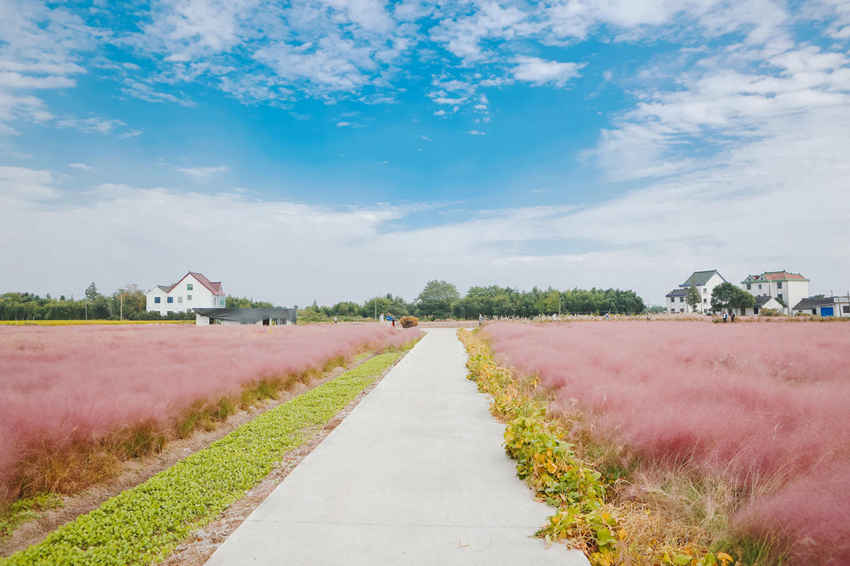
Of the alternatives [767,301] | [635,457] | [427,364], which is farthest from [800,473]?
[767,301]

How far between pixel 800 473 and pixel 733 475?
1.41 ft

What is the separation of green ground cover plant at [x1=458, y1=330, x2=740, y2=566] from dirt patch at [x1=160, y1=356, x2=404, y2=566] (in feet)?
8.35

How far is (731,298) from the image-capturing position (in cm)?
6894

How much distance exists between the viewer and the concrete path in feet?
9.88

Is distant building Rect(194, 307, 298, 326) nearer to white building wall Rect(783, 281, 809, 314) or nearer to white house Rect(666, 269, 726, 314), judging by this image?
white house Rect(666, 269, 726, 314)

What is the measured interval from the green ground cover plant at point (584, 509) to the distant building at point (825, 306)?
79.7 metres

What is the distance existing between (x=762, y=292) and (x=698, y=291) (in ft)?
59.7

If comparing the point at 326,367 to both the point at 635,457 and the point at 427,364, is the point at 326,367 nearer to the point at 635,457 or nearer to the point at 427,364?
the point at 427,364

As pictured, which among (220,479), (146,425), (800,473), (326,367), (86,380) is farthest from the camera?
(326,367)

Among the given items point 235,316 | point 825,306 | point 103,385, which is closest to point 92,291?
point 235,316

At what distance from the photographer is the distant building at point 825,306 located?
65375mm

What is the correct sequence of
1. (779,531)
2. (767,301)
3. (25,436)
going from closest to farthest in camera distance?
(779,531) → (25,436) → (767,301)

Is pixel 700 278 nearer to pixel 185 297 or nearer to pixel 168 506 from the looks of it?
pixel 185 297

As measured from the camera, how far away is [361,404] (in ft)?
26.9
